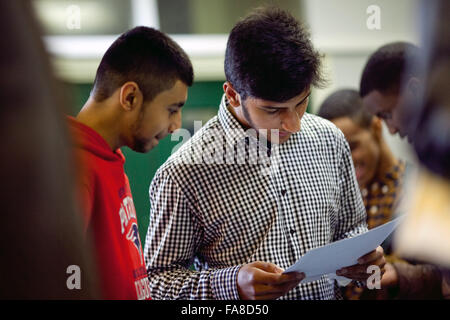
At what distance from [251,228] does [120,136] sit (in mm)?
393

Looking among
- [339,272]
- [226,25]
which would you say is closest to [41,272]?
[339,272]

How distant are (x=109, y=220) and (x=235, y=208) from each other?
0.35 metres

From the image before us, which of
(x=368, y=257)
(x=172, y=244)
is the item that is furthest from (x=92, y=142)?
(x=368, y=257)

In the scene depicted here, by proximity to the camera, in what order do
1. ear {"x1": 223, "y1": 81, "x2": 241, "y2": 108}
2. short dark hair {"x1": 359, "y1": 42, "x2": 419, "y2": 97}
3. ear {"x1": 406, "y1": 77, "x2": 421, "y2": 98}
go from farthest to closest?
short dark hair {"x1": 359, "y1": 42, "x2": 419, "y2": 97} → ear {"x1": 223, "y1": 81, "x2": 241, "y2": 108} → ear {"x1": 406, "y1": 77, "x2": 421, "y2": 98}

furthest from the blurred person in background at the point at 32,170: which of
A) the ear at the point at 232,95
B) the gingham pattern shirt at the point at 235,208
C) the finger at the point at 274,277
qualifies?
the ear at the point at 232,95

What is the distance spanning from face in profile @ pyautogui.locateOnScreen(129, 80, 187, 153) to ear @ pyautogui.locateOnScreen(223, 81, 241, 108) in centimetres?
12

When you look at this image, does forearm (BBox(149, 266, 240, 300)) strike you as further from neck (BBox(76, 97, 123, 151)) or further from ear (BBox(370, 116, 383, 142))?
ear (BBox(370, 116, 383, 142))

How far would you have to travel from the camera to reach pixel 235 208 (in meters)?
1.19

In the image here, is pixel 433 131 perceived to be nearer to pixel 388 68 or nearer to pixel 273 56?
pixel 273 56

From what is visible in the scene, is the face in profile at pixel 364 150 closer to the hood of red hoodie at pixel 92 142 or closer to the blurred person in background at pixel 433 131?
the hood of red hoodie at pixel 92 142

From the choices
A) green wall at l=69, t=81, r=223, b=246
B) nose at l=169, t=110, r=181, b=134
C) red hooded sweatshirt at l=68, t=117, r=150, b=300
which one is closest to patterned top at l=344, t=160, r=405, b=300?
green wall at l=69, t=81, r=223, b=246

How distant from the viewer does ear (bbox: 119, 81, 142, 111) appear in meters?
1.09

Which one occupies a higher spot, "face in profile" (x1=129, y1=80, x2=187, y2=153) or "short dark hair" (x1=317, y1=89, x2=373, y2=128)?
"face in profile" (x1=129, y1=80, x2=187, y2=153)

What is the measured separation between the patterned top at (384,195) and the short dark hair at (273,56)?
0.66 meters
